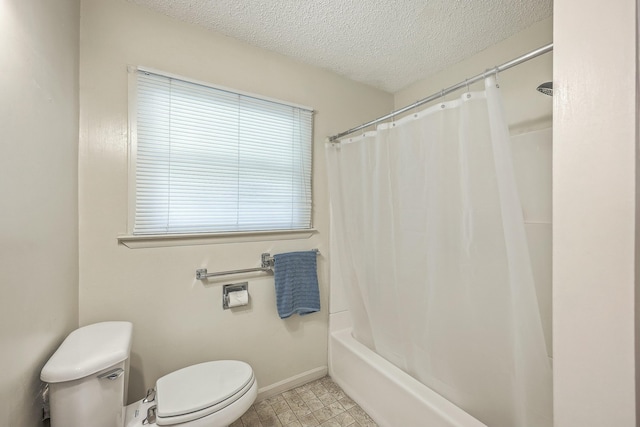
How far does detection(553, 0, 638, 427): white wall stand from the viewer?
0.57m

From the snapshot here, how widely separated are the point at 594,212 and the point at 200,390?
160cm

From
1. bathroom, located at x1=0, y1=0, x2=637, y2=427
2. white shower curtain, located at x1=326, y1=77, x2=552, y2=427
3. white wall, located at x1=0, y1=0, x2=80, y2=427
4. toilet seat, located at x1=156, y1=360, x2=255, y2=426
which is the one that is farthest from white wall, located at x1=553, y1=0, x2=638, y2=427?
white wall, located at x1=0, y1=0, x2=80, y2=427

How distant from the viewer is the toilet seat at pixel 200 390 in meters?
1.13

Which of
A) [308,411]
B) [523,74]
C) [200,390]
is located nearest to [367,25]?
[523,74]

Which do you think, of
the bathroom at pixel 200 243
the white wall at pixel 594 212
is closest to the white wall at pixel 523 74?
the bathroom at pixel 200 243

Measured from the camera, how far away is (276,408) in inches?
67.8

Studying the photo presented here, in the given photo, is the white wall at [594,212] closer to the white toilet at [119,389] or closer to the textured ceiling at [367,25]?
the textured ceiling at [367,25]

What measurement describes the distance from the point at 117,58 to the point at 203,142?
1.84 ft

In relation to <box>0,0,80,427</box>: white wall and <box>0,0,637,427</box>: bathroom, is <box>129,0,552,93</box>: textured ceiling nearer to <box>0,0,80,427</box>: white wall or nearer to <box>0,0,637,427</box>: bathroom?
<box>0,0,637,427</box>: bathroom

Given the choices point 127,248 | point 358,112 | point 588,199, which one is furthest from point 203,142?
point 588,199

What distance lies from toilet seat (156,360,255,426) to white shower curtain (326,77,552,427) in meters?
0.92

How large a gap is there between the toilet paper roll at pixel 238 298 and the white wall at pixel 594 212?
1.46m

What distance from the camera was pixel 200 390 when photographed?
4.09 feet

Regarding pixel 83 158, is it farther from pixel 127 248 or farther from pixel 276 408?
pixel 276 408
